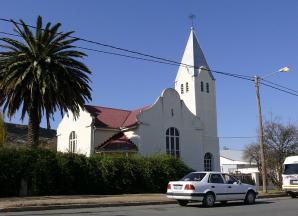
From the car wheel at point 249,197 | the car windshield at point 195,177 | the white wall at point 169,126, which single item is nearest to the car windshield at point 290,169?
the car wheel at point 249,197

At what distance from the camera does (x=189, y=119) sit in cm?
4316

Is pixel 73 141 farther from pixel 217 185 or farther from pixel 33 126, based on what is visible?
pixel 217 185

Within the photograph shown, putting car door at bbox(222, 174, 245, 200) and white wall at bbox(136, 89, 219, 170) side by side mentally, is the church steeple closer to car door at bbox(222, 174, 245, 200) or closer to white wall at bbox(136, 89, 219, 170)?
white wall at bbox(136, 89, 219, 170)

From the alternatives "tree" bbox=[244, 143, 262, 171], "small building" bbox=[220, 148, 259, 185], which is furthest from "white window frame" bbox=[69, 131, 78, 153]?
"small building" bbox=[220, 148, 259, 185]

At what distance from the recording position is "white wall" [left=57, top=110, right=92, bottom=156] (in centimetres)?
4000

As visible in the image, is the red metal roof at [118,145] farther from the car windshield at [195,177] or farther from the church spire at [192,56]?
the car windshield at [195,177]

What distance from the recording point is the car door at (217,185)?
1932cm

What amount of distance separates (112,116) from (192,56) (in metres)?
12.9

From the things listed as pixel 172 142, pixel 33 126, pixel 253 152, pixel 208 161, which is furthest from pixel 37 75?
pixel 253 152

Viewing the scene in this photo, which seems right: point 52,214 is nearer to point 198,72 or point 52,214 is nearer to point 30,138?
point 30,138

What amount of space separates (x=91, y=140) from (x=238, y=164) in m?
53.4

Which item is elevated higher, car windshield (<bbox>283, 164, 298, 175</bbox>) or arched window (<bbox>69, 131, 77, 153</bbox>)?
arched window (<bbox>69, 131, 77, 153</bbox>)

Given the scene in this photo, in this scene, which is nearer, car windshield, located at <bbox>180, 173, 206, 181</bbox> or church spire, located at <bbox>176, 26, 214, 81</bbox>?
car windshield, located at <bbox>180, 173, 206, 181</bbox>

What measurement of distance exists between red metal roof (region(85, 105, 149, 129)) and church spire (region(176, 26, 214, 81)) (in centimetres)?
894
